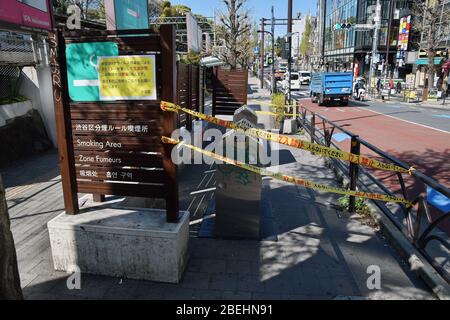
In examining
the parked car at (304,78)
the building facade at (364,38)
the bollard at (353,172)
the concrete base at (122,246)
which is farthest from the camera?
the parked car at (304,78)

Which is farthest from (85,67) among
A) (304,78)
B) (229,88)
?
(304,78)

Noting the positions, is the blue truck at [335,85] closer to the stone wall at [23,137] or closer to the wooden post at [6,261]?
the stone wall at [23,137]

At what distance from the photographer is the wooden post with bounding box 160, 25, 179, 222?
354 centimetres

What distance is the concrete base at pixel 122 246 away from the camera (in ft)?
12.1

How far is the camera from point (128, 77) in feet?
12.2

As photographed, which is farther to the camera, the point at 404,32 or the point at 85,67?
the point at 404,32

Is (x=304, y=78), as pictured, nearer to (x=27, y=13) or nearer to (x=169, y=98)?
(x=27, y=13)

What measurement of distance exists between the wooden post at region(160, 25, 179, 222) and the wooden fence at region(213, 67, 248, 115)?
8376mm

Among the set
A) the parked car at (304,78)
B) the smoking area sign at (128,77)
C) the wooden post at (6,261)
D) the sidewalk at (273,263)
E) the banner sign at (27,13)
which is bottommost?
the sidewalk at (273,263)

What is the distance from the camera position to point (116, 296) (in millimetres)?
3512

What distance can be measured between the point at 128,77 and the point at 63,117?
89cm

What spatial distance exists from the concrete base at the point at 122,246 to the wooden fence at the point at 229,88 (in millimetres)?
8558

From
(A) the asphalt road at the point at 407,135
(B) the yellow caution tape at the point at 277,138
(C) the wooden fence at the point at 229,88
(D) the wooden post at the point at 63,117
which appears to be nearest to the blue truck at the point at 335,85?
(A) the asphalt road at the point at 407,135
